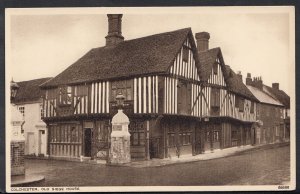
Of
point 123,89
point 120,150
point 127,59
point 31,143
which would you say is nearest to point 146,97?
point 123,89

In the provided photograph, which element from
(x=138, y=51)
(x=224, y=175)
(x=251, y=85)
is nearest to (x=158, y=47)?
(x=138, y=51)

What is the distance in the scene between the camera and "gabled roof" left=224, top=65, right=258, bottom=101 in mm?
7062

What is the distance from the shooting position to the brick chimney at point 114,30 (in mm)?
6789

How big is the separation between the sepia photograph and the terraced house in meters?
0.01

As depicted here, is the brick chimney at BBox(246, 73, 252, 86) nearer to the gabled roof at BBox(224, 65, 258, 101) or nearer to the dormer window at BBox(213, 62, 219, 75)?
the gabled roof at BBox(224, 65, 258, 101)

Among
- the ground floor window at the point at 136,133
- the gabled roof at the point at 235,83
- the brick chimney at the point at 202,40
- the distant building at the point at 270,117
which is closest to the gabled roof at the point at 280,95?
the distant building at the point at 270,117

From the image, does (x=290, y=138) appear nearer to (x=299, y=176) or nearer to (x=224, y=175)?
(x=299, y=176)

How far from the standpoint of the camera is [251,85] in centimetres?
719

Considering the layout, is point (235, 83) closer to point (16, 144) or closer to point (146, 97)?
point (146, 97)

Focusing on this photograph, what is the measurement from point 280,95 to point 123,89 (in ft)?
7.10

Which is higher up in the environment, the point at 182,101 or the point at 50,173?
the point at 182,101

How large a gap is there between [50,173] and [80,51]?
5.53 ft

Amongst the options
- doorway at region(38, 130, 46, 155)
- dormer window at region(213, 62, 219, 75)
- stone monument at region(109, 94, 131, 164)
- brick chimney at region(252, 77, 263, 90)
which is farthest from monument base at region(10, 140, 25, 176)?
brick chimney at region(252, 77, 263, 90)

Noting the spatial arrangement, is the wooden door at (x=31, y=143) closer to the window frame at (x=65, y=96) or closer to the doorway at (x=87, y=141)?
the window frame at (x=65, y=96)
